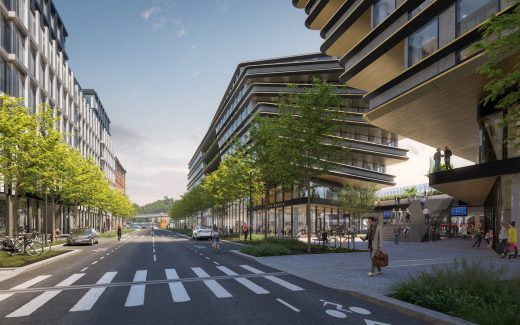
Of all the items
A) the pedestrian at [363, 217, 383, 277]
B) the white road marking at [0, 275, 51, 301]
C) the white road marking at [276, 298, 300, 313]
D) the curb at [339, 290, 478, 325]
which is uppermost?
the pedestrian at [363, 217, 383, 277]

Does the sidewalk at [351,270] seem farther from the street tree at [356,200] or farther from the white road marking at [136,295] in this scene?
the street tree at [356,200]

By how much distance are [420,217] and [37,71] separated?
1664 inches

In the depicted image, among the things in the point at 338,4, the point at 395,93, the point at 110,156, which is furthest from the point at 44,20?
the point at 110,156

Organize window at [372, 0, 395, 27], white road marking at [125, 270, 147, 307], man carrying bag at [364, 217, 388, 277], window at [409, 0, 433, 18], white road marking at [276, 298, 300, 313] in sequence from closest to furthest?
white road marking at [276, 298, 300, 313], white road marking at [125, 270, 147, 307], man carrying bag at [364, 217, 388, 277], window at [409, 0, 433, 18], window at [372, 0, 395, 27]

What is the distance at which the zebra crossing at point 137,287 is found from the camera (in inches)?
424

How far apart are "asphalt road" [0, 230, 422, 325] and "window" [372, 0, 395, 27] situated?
2169 centimetres

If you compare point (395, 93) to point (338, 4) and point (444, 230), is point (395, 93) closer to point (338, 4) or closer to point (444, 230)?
point (338, 4)

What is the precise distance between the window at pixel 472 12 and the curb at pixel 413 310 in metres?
16.7

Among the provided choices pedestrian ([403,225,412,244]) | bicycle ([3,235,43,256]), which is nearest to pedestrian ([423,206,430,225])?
pedestrian ([403,225,412,244])

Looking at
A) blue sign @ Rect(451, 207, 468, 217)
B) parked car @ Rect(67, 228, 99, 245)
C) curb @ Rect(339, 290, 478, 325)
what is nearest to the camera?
curb @ Rect(339, 290, 478, 325)

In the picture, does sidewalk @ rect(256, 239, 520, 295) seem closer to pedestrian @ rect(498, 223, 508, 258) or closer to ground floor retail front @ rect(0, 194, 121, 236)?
pedestrian @ rect(498, 223, 508, 258)

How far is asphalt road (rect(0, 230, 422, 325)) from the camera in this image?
29.3 feet

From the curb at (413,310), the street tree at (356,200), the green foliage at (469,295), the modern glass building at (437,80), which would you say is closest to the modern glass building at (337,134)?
the street tree at (356,200)

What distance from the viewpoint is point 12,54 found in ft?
120
